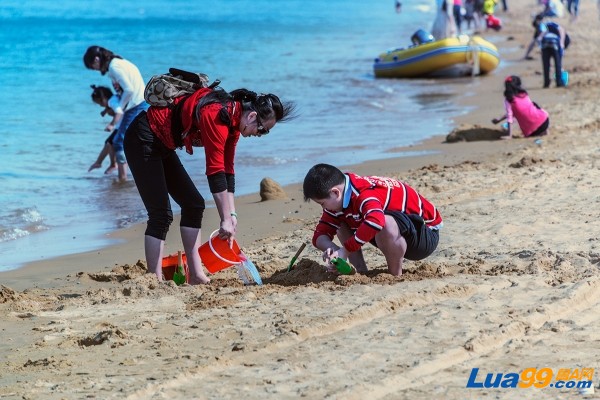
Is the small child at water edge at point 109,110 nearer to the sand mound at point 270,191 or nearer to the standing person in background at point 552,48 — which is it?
the sand mound at point 270,191

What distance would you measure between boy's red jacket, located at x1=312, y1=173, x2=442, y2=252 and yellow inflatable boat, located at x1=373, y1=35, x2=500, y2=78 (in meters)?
15.5

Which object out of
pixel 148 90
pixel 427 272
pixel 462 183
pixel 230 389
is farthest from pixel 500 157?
pixel 230 389

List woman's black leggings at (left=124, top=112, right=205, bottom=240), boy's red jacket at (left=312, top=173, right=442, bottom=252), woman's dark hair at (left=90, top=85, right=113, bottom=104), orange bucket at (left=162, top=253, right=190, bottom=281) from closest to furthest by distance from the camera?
boy's red jacket at (left=312, top=173, right=442, bottom=252)
woman's black leggings at (left=124, top=112, right=205, bottom=240)
orange bucket at (left=162, top=253, right=190, bottom=281)
woman's dark hair at (left=90, top=85, right=113, bottom=104)

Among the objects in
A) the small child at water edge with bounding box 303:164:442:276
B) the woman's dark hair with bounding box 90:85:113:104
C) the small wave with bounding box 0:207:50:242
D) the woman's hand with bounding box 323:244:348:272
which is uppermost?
the woman's dark hair with bounding box 90:85:113:104

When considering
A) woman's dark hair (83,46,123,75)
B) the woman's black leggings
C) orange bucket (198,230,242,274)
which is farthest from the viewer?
woman's dark hair (83,46,123,75)

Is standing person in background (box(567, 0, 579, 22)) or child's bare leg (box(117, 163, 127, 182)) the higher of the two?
child's bare leg (box(117, 163, 127, 182))

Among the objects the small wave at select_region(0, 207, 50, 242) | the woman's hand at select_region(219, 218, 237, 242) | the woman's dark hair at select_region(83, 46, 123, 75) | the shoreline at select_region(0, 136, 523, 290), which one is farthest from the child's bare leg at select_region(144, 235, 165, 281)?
the woman's dark hair at select_region(83, 46, 123, 75)

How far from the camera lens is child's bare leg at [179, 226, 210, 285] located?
6.13 metres

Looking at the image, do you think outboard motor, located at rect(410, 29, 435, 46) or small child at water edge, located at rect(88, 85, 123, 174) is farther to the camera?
outboard motor, located at rect(410, 29, 435, 46)

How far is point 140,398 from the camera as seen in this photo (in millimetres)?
3920

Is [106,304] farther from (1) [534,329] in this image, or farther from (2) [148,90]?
(1) [534,329]

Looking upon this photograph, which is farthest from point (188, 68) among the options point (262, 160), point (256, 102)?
point (256, 102)

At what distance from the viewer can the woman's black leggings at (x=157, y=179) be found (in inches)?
228

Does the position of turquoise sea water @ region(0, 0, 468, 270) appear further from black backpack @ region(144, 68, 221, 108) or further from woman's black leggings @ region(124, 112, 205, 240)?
black backpack @ region(144, 68, 221, 108)
